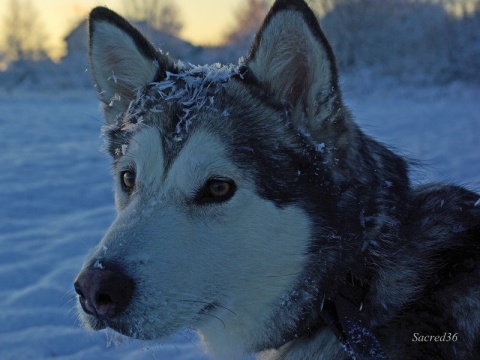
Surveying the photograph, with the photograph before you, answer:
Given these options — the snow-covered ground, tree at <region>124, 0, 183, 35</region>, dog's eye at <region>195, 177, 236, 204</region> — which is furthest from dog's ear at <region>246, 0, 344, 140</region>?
tree at <region>124, 0, 183, 35</region>

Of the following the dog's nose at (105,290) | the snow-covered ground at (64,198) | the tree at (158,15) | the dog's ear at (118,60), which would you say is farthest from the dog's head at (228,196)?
the tree at (158,15)

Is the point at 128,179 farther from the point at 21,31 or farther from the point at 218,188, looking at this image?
the point at 21,31

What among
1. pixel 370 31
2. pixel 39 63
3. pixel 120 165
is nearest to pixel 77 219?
pixel 120 165

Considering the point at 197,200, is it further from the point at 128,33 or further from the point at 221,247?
the point at 128,33

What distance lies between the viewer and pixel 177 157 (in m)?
2.25

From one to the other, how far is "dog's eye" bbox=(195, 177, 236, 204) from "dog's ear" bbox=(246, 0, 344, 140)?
0.43m

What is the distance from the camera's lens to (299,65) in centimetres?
234

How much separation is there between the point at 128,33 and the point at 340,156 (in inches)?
47.8

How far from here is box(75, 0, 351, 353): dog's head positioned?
1979mm

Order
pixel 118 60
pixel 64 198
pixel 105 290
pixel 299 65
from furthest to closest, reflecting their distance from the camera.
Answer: pixel 64 198 → pixel 118 60 → pixel 299 65 → pixel 105 290

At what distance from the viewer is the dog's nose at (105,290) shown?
1.86m

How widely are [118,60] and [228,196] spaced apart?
42.2 inches

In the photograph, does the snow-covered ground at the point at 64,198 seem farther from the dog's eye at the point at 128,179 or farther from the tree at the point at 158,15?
the tree at the point at 158,15

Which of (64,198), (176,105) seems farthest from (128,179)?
(64,198)
